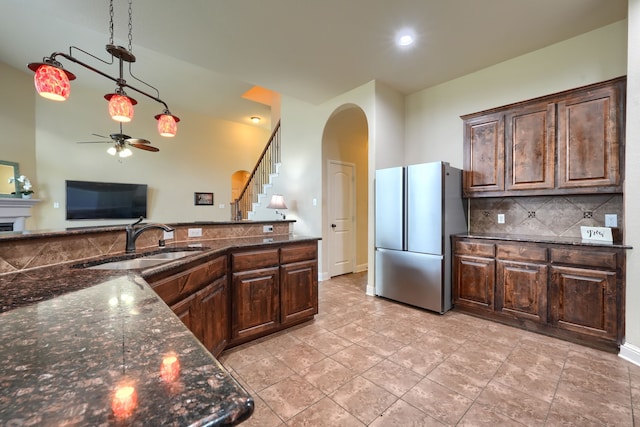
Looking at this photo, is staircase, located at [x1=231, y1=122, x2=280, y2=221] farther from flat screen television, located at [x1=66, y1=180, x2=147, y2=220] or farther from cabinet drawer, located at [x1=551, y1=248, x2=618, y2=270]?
cabinet drawer, located at [x1=551, y1=248, x2=618, y2=270]

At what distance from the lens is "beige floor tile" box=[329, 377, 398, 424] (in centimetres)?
167

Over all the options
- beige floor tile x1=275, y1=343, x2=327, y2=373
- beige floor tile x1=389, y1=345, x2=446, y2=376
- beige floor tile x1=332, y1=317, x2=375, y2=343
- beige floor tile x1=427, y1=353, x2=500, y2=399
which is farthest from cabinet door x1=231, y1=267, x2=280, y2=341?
beige floor tile x1=427, y1=353, x2=500, y2=399

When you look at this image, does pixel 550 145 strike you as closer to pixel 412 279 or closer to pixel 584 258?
pixel 584 258

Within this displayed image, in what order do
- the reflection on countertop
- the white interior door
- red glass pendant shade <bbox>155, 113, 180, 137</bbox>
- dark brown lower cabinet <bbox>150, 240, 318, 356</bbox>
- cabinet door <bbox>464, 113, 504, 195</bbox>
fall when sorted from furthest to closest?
the white interior door
cabinet door <bbox>464, 113, 504, 195</bbox>
red glass pendant shade <bbox>155, 113, 180, 137</bbox>
dark brown lower cabinet <bbox>150, 240, 318, 356</bbox>
the reflection on countertop

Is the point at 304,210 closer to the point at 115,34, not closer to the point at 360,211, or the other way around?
the point at 360,211

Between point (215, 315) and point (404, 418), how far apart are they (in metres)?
1.44

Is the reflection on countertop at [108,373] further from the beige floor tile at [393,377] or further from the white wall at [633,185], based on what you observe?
the white wall at [633,185]

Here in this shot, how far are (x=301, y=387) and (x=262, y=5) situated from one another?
3.07 meters

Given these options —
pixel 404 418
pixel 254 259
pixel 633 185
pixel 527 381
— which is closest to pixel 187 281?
pixel 254 259

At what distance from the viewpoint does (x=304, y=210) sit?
4.97 m

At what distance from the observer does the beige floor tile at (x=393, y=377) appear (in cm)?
191

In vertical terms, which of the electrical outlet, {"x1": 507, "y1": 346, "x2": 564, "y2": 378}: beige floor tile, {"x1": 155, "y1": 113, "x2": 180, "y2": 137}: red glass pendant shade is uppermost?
{"x1": 155, "y1": 113, "x2": 180, "y2": 137}: red glass pendant shade

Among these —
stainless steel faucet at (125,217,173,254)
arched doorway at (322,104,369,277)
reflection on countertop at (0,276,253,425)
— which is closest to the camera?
reflection on countertop at (0,276,253,425)

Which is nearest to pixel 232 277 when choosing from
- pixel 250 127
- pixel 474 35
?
pixel 474 35
